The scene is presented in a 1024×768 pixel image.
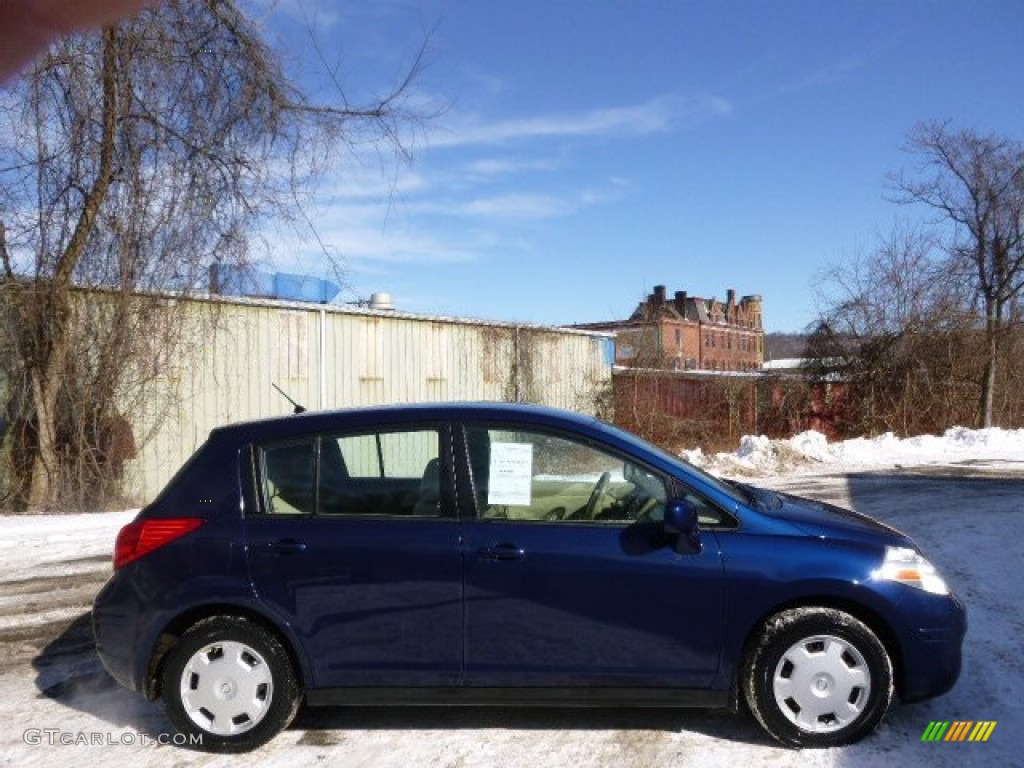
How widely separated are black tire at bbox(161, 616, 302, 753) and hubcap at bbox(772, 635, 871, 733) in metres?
2.27

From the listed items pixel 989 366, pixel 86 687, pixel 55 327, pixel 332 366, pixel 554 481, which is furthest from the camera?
pixel 989 366

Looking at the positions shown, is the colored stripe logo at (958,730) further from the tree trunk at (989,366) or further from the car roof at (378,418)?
the tree trunk at (989,366)

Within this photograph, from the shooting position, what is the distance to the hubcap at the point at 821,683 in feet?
12.6

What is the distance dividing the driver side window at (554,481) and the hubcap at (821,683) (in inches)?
34.7

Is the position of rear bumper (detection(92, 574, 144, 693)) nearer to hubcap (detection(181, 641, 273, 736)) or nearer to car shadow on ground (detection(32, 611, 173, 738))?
hubcap (detection(181, 641, 273, 736))

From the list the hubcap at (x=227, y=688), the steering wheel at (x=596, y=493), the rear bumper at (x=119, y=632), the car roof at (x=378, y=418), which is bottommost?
the hubcap at (x=227, y=688)

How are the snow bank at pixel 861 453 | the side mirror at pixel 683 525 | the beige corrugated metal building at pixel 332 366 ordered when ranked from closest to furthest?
the side mirror at pixel 683 525 < the beige corrugated metal building at pixel 332 366 < the snow bank at pixel 861 453

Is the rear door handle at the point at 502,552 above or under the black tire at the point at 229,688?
above

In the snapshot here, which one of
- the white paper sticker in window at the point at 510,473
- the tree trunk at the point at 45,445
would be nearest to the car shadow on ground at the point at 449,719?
the white paper sticker in window at the point at 510,473

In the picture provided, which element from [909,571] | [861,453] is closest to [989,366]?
[861,453]

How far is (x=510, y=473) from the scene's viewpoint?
4.09 meters

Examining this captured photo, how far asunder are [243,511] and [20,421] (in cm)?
924

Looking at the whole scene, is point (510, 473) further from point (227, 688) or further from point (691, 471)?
point (227, 688)

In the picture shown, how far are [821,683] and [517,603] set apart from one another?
1414 millimetres
